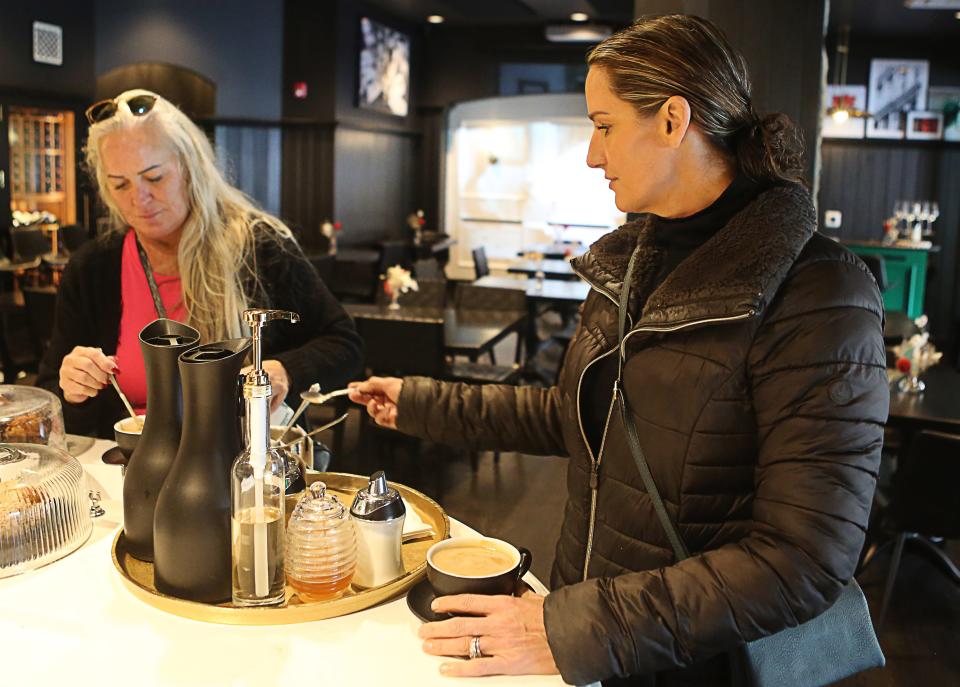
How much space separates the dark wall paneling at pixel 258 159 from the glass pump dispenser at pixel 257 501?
9.86 metres

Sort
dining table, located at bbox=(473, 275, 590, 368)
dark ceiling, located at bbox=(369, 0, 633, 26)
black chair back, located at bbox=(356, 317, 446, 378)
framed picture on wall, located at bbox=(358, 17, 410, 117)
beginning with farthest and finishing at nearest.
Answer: framed picture on wall, located at bbox=(358, 17, 410, 117), dark ceiling, located at bbox=(369, 0, 633, 26), dining table, located at bbox=(473, 275, 590, 368), black chair back, located at bbox=(356, 317, 446, 378)

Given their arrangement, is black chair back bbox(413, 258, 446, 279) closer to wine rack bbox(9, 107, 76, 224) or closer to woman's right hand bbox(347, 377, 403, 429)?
wine rack bbox(9, 107, 76, 224)

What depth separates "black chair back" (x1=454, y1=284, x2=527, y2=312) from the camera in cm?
637

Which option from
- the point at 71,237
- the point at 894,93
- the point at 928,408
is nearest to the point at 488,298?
the point at 928,408

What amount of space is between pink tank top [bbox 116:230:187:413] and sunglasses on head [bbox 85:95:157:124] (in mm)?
326

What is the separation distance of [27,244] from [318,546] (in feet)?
26.7

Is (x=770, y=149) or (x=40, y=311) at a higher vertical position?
(x=770, y=149)

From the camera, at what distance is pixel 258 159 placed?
11016mm

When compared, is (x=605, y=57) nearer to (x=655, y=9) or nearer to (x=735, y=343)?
(x=735, y=343)

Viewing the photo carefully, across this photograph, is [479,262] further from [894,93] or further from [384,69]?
[894,93]

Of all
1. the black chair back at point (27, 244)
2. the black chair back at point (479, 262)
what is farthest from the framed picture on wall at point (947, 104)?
the black chair back at point (27, 244)

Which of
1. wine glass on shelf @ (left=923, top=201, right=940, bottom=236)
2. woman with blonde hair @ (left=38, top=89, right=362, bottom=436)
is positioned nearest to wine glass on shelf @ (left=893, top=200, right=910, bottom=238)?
wine glass on shelf @ (left=923, top=201, right=940, bottom=236)

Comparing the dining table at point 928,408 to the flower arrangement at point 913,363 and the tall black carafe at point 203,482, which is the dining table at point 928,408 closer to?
the flower arrangement at point 913,363

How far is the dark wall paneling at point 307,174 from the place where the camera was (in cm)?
1109
